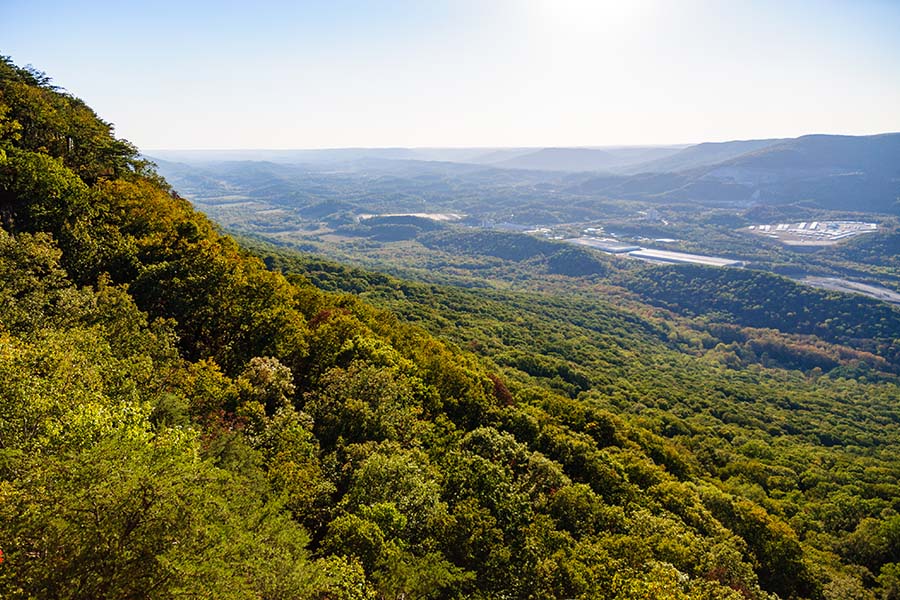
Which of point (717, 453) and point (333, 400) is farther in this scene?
point (717, 453)

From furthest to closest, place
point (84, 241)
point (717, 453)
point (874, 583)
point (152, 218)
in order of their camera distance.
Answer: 1. point (717, 453)
2. point (874, 583)
3. point (152, 218)
4. point (84, 241)

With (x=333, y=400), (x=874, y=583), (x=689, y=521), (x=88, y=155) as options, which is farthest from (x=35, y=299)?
(x=874, y=583)

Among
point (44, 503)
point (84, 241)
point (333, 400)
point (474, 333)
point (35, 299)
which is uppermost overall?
point (84, 241)

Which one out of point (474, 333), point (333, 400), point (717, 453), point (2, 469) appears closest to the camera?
point (2, 469)

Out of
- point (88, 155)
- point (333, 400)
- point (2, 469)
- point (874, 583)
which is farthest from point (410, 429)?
point (874, 583)

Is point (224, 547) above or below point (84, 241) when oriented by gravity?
below

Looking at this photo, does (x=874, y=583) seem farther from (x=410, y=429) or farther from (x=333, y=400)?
(x=333, y=400)

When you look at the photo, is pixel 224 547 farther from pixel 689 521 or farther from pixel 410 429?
pixel 689 521
